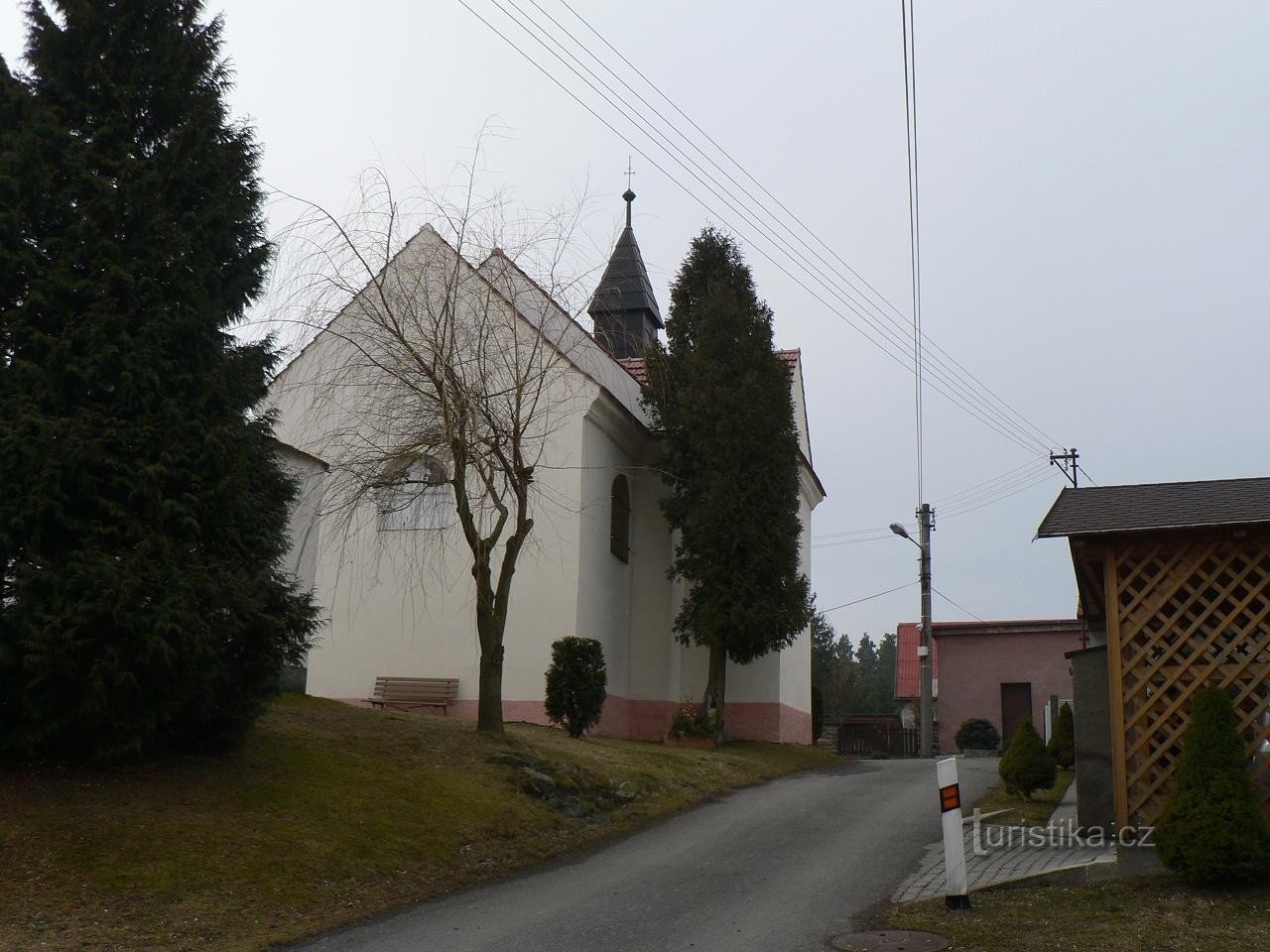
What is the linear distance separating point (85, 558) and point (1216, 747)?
8.68 m

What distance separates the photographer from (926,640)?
99.8ft

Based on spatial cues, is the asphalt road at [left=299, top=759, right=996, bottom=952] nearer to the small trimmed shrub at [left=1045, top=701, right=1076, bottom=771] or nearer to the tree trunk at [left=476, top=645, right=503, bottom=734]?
the tree trunk at [left=476, top=645, right=503, bottom=734]

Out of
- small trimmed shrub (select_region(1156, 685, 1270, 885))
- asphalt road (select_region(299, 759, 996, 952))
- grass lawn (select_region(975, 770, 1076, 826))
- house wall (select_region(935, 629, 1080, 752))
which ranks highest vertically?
house wall (select_region(935, 629, 1080, 752))

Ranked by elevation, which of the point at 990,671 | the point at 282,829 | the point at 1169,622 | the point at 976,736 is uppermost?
the point at 990,671

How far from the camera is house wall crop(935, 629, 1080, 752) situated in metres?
34.7

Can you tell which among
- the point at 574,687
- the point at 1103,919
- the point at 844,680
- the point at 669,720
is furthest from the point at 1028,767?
the point at 844,680

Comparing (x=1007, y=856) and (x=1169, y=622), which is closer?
(x=1169, y=622)

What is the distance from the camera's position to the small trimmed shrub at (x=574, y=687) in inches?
680

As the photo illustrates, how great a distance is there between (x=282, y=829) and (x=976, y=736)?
2658 cm

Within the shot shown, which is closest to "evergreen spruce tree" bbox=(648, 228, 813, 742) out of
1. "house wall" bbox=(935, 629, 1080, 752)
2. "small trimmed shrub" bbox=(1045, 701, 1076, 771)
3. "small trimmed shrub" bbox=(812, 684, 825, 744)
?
"small trimmed shrub" bbox=(1045, 701, 1076, 771)

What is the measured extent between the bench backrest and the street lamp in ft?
45.2

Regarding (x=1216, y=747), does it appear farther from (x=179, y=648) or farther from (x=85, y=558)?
(x=85, y=558)

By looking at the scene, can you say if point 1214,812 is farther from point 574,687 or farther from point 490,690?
point 574,687

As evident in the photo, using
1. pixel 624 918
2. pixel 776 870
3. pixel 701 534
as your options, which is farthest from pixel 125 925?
pixel 701 534
